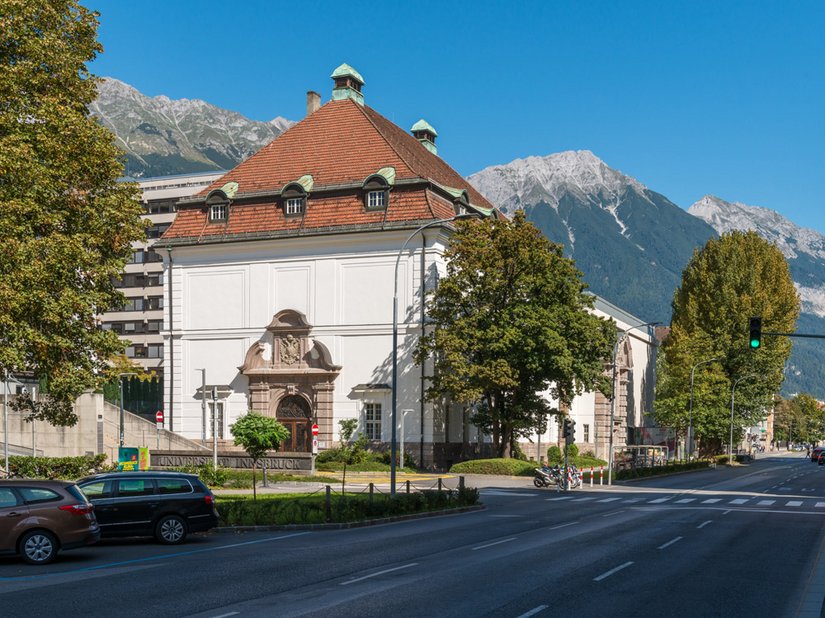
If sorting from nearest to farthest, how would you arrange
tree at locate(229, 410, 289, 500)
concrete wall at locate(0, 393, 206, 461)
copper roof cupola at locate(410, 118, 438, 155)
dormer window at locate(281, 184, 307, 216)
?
tree at locate(229, 410, 289, 500)
concrete wall at locate(0, 393, 206, 461)
dormer window at locate(281, 184, 307, 216)
copper roof cupola at locate(410, 118, 438, 155)

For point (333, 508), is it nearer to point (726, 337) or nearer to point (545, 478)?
point (545, 478)

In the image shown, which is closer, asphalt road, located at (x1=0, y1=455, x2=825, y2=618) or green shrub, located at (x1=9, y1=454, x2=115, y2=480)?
asphalt road, located at (x1=0, y1=455, x2=825, y2=618)

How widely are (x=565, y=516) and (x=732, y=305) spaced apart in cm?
6019

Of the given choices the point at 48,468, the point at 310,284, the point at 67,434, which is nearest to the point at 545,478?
the point at 310,284

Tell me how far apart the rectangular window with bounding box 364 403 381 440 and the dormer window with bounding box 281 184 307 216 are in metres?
12.3

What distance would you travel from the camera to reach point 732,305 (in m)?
85.9

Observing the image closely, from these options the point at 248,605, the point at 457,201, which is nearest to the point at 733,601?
the point at 248,605

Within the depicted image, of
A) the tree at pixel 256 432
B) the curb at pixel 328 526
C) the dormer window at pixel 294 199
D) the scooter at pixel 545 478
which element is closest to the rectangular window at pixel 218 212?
the dormer window at pixel 294 199

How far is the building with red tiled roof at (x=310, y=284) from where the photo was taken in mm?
55469

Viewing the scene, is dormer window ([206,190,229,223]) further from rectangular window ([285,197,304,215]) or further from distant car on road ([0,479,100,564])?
distant car on road ([0,479,100,564])

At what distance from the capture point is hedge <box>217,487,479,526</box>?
26.1m

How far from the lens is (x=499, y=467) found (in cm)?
5047

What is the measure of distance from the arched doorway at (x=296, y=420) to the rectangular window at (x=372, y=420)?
11.9 ft

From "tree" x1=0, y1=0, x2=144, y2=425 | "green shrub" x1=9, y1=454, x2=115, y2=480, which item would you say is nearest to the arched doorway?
"green shrub" x1=9, y1=454, x2=115, y2=480
